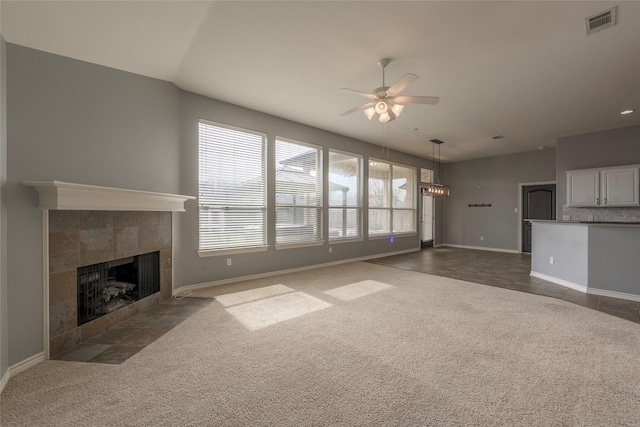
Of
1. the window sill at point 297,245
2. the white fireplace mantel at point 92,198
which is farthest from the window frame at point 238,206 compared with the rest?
the white fireplace mantel at point 92,198

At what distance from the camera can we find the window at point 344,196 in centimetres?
617

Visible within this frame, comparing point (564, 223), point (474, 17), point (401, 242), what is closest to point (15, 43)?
point (474, 17)

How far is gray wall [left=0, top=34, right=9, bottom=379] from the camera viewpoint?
6.54 ft

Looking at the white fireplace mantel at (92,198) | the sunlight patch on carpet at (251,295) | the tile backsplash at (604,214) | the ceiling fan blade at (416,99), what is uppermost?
the ceiling fan blade at (416,99)

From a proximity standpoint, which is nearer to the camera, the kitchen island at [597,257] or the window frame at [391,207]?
the kitchen island at [597,257]

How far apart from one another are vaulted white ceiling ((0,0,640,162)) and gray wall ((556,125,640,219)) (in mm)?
1057

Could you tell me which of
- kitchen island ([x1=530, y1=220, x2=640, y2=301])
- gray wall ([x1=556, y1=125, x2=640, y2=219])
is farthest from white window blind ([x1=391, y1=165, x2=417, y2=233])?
kitchen island ([x1=530, y1=220, x2=640, y2=301])

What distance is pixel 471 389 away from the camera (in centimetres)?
185

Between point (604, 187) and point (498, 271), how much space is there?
2.82 meters

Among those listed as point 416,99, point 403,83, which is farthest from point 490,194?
point 403,83

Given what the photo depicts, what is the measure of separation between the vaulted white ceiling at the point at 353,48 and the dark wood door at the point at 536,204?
10.5 ft

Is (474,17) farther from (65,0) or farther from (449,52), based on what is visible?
(65,0)

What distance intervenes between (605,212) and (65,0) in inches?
361

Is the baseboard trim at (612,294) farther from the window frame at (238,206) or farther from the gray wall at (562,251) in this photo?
the window frame at (238,206)
